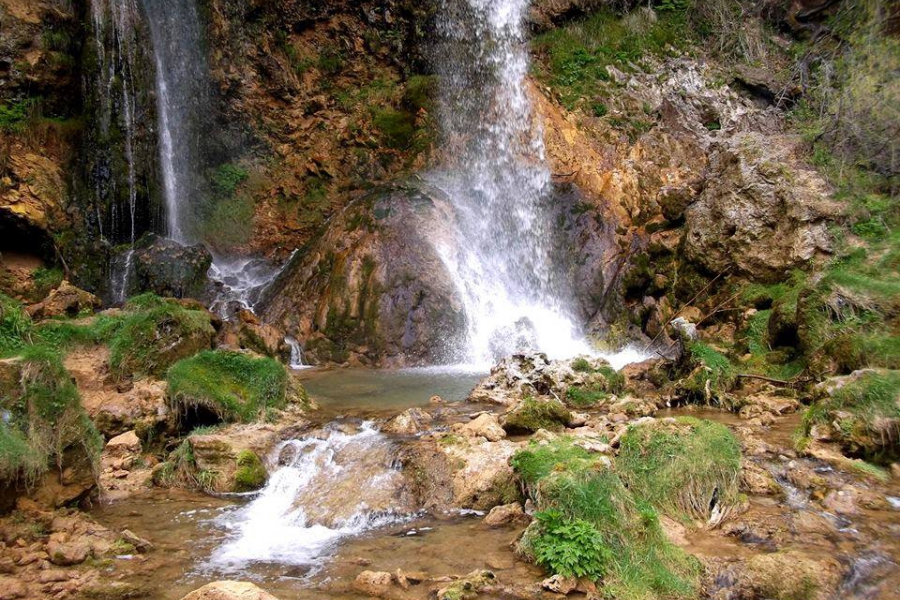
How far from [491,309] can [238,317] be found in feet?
18.7

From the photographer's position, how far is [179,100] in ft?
59.2

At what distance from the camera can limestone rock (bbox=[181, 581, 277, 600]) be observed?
3715 mm

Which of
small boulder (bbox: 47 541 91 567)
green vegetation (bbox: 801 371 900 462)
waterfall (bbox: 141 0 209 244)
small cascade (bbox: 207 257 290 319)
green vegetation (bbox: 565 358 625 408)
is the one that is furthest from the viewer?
waterfall (bbox: 141 0 209 244)

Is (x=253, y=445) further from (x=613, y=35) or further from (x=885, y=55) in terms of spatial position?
(x=613, y=35)

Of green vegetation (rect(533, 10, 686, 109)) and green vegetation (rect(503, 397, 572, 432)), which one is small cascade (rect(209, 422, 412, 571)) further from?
green vegetation (rect(533, 10, 686, 109))

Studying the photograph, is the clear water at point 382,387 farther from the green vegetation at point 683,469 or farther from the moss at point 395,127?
the moss at point 395,127

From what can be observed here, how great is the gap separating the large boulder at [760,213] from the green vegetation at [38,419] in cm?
1167

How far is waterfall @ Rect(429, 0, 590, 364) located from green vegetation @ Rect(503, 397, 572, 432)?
5558 millimetres

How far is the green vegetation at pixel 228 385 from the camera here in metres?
7.96

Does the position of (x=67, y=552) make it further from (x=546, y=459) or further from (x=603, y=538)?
(x=603, y=538)

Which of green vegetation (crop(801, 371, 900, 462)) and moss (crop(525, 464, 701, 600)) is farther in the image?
green vegetation (crop(801, 371, 900, 462))

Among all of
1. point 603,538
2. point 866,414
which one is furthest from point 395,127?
point 603,538

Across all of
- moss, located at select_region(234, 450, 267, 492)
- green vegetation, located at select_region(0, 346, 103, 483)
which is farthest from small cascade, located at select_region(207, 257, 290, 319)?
green vegetation, located at select_region(0, 346, 103, 483)

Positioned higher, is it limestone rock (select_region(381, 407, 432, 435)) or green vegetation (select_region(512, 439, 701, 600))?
limestone rock (select_region(381, 407, 432, 435))
